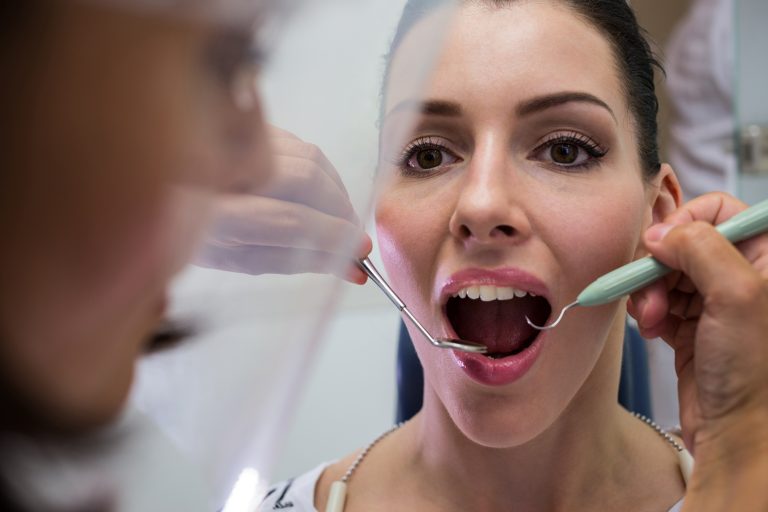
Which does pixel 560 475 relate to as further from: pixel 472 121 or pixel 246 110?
pixel 246 110

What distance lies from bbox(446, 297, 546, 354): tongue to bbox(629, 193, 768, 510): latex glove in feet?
0.76

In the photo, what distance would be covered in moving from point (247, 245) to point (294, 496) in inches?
30.0

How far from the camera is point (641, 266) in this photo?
689mm

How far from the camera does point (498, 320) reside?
950 millimetres

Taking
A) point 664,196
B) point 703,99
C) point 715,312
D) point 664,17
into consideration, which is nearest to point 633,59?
point 664,196

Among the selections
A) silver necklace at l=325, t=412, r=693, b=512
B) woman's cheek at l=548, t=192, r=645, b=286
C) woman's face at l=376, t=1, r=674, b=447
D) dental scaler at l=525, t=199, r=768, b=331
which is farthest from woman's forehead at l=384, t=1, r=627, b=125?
silver necklace at l=325, t=412, r=693, b=512

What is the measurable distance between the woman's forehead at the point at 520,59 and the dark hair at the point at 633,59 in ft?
0.05

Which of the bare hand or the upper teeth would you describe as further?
the upper teeth

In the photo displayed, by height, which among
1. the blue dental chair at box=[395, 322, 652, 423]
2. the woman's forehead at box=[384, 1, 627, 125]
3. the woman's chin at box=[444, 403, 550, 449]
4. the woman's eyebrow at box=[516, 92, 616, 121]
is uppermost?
the woman's forehead at box=[384, 1, 627, 125]

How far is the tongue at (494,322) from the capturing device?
0.93 metres

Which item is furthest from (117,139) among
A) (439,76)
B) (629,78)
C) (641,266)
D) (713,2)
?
(713,2)

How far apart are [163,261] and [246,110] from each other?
47 mm

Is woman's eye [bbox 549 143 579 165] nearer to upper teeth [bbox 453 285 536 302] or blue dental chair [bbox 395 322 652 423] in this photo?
upper teeth [bbox 453 285 536 302]

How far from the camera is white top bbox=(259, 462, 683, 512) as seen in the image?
98 cm
